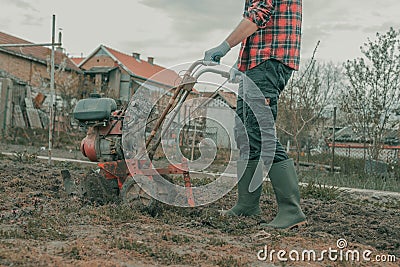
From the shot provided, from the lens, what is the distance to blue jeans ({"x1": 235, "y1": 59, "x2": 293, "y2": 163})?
12.5 feet

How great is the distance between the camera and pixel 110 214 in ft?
12.0

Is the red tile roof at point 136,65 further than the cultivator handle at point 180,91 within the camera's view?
Yes

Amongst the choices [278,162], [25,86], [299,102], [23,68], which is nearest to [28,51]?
[23,68]

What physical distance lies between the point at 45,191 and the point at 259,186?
84.8 inches

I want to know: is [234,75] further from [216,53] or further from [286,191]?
[286,191]

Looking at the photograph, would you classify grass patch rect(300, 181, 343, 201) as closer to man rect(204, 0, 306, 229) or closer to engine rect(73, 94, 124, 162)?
man rect(204, 0, 306, 229)

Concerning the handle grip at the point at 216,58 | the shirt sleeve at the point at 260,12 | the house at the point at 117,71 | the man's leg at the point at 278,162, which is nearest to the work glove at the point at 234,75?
the man's leg at the point at 278,162

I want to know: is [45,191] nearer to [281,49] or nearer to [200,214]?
[200,214]

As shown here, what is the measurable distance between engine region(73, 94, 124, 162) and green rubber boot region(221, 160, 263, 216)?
1.01 metres

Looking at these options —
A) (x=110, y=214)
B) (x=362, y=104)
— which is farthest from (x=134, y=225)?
(x=362, y=104)

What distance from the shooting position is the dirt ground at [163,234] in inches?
103

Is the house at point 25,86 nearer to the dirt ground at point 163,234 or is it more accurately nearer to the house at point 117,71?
the house at point 117,71

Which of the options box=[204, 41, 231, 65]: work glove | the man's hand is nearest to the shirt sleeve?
box=[204, 41, 231, 65]: work glove

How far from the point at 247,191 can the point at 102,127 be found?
134 cm
